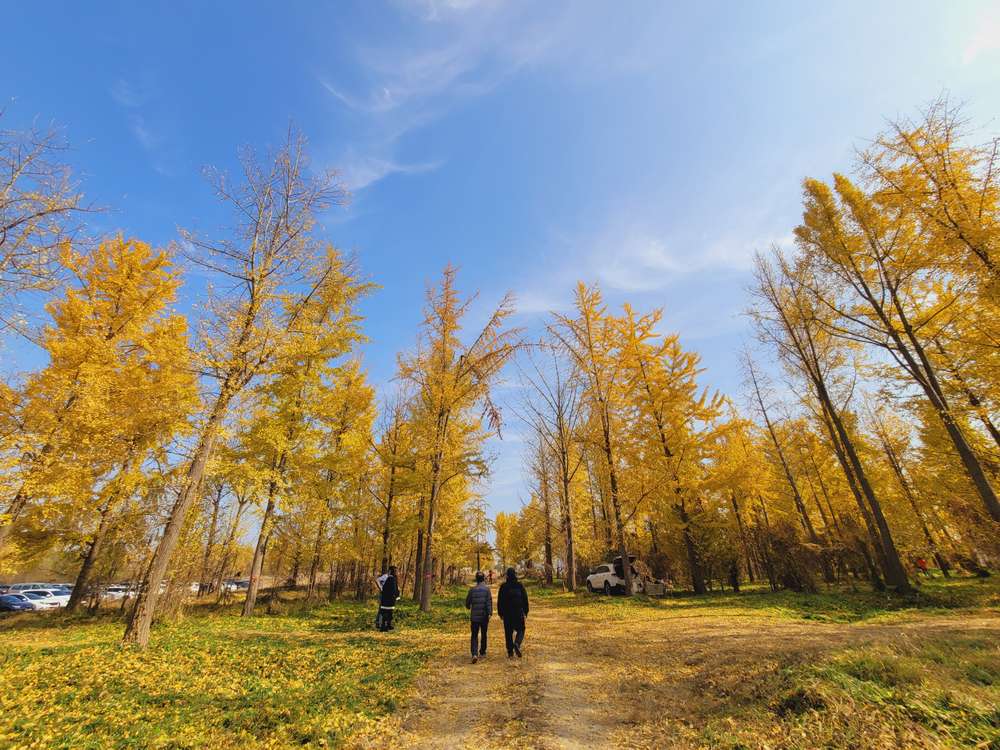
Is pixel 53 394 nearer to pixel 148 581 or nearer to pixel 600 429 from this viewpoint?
pixel 148 581

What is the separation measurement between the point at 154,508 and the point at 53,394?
5943 millimetres

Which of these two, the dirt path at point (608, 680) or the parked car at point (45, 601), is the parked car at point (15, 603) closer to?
the parked car at point (45, 601)

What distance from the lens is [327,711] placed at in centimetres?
471

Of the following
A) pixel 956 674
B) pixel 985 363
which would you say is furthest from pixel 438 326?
pixel 985 363

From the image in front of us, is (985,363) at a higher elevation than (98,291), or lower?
lower

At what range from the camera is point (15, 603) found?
23312 millimetres

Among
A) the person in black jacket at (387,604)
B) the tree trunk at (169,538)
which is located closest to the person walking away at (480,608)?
the person in black jacket at (387,604)

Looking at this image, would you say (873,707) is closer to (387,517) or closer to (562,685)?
(562,685)

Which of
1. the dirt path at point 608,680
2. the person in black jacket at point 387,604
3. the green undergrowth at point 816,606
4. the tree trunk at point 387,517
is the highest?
the tree trunk at point 387,517

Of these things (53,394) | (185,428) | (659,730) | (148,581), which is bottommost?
(659,730)

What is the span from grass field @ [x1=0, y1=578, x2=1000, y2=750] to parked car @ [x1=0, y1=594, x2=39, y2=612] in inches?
896

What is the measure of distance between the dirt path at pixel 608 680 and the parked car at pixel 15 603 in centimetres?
3088

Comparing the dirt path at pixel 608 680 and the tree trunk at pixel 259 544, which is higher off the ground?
the tree trunk at pixel 259 544

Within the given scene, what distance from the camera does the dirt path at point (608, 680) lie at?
4.27m
